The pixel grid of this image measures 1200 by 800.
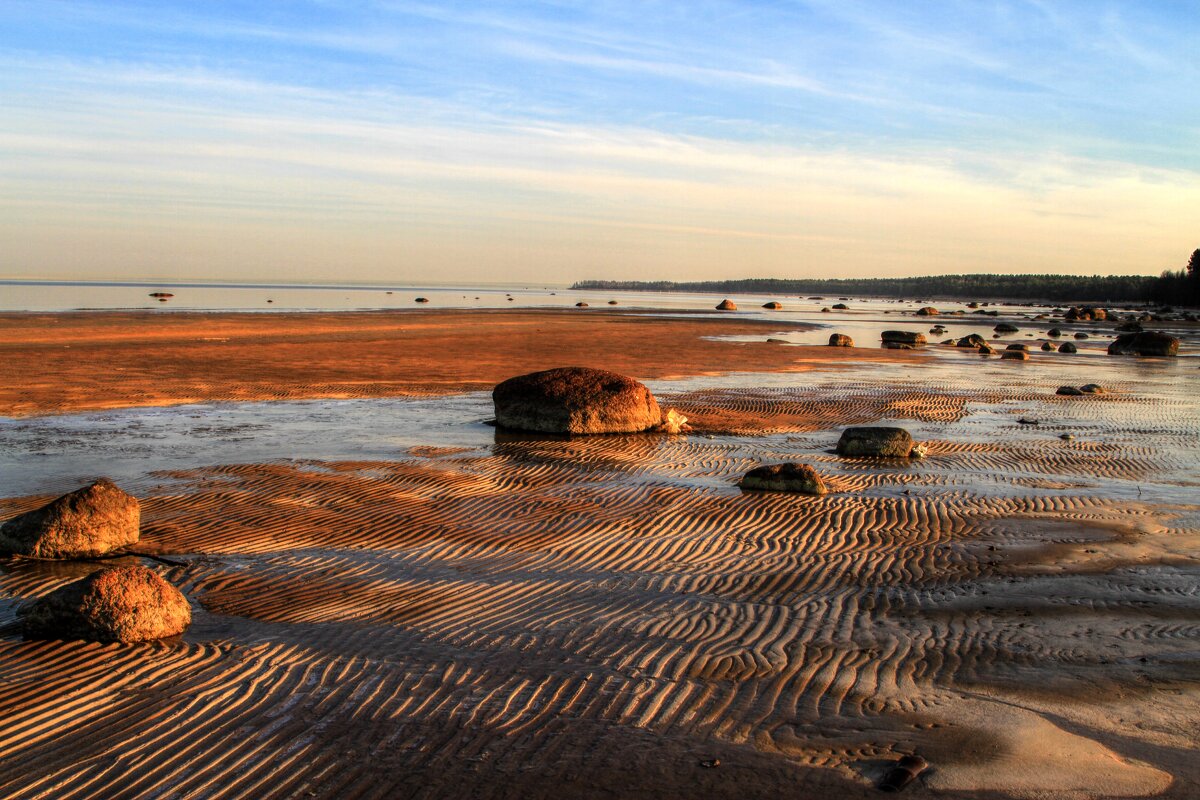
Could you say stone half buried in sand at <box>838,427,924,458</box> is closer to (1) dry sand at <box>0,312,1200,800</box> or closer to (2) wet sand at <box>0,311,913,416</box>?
(1) dry sand at <box>0,312,1200,800</box>

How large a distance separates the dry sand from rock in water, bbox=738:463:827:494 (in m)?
0.32

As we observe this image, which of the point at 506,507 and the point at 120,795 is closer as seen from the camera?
the point at 120,795

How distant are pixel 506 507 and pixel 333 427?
22.0 ft

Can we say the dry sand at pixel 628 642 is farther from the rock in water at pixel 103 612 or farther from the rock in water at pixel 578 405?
the rock in water at pixel 578 405

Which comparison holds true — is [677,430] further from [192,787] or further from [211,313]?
[211,313]

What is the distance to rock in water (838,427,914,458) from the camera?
1527 cm

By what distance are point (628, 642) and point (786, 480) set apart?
19.4 feet

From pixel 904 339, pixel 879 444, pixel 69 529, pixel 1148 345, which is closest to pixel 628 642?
pixel 69 529

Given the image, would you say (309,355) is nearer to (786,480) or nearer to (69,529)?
(786,480)

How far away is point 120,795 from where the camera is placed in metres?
4.91

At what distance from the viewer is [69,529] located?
9.03m

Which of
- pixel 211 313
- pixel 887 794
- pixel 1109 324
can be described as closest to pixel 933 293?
pixel 1109 324

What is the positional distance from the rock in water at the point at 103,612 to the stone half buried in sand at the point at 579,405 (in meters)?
10.0

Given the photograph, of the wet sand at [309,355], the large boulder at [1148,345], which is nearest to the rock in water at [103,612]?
the wet sand at [309,355]
